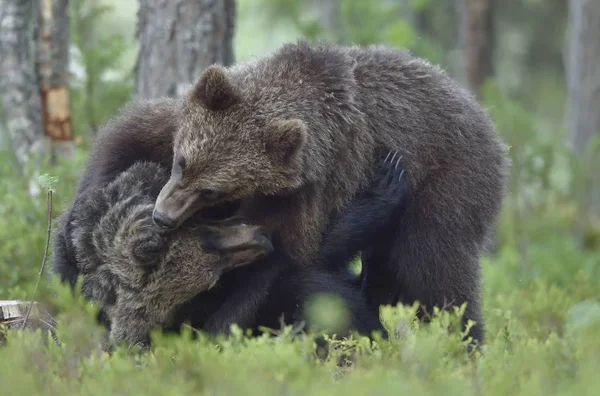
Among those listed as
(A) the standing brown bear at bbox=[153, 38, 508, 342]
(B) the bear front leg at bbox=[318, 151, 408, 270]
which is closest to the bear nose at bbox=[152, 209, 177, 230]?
(A) the standing brown bear at bbox=[153, 38, 508, 342]

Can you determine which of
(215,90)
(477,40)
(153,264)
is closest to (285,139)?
(215,90)

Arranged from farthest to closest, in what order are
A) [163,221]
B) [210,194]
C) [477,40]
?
[477,40]
[210,194]
[163,221]

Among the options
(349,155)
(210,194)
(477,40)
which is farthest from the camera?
(477,40)

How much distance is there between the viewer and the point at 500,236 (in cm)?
1347

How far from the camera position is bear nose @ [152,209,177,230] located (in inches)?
194

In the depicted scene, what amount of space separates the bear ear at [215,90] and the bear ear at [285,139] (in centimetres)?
31

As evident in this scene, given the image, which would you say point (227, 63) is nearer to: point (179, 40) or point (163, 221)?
point (179, 40)

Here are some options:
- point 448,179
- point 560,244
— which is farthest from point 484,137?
point 560,244

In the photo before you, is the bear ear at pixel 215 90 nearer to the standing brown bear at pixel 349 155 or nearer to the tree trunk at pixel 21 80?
the standing brown bear at pixel 349 155

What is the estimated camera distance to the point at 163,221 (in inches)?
194

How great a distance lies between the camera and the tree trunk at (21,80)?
8352 mm

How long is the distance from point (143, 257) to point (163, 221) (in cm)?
27

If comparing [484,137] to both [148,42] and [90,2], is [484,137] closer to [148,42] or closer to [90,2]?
[148,42]

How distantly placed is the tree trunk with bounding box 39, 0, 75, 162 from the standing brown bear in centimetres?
337
